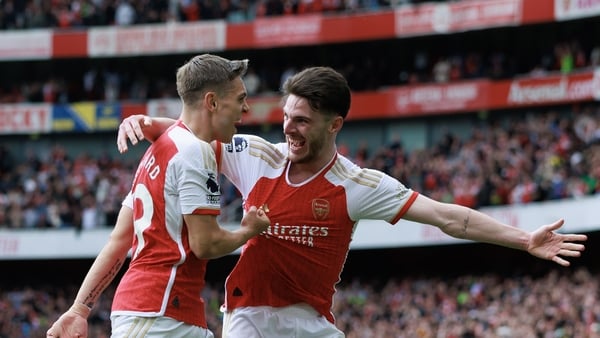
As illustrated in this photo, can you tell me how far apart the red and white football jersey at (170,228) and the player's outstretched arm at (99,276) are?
0.36 meters

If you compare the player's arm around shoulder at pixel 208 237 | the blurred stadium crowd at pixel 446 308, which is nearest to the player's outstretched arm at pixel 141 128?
the player's arm around shoulder at pixel 208 237

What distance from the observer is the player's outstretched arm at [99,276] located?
6.30m

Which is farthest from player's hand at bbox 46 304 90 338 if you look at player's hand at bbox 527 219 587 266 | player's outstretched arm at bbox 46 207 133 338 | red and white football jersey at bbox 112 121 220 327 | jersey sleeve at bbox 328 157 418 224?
player's hand at bbox 527 219 587 266

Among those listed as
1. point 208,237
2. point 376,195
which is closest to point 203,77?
point 208,237

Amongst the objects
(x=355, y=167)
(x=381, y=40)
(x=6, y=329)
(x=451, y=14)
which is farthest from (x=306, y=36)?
(x=355, y=167)

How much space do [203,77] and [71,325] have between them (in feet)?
5.11

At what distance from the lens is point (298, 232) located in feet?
22.3

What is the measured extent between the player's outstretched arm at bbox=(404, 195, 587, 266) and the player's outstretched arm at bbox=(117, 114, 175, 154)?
152 cm

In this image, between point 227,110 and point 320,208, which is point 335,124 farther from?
point 227,110

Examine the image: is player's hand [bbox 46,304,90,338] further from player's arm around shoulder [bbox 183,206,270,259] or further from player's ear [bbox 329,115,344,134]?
player's ear [bbox 329,115,344,134]

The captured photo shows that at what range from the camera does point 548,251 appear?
6.78 meters

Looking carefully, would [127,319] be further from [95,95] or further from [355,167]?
[95,95]

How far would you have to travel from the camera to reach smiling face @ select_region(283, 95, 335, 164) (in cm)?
672

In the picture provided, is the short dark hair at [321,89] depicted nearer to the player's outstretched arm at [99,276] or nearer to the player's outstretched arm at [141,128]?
the player's outstretched arm at [141,128]
